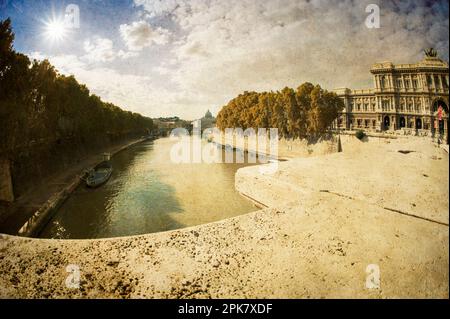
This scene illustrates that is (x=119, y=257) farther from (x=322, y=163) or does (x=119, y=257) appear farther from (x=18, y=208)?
(x=322, y=163)

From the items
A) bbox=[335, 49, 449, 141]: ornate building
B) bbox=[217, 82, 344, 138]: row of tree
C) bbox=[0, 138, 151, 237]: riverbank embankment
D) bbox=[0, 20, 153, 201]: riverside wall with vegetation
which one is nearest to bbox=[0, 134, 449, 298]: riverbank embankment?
bbox=[335, 49, 449, 141]: ornate building

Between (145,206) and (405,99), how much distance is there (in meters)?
19.4

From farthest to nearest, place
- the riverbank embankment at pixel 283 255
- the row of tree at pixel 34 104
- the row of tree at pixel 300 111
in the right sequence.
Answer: the row of tree at pixel 300 111, the row of tree at pixel 34 104, the riverbank embankment at pixel 283 255

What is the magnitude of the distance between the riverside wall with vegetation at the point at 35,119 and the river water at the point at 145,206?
4305 millimetres

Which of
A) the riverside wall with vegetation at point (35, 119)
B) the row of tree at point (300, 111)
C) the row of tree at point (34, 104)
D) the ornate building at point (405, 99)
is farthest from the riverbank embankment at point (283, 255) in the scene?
the row of tree at point (300, 111)

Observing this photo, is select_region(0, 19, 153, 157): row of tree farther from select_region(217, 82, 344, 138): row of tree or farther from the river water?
select_region(217, 82, 344, 138): row of tree

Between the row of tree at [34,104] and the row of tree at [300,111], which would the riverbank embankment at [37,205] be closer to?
the row of tree at [34,104]

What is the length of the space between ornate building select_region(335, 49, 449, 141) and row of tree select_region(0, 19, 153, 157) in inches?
771

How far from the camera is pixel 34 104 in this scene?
2020 centimetres

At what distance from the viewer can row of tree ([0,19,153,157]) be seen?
14242 mm

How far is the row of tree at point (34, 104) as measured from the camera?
14.2m
